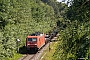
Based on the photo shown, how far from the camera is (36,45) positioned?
128 ft

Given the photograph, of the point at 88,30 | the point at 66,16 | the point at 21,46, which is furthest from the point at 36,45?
the point at 88,30

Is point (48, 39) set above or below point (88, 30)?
below

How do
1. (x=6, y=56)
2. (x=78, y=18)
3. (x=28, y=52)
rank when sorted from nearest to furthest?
(x=78, y=18) < (x=6, y=56) < (x=28, y=52)

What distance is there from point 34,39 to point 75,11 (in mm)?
32857

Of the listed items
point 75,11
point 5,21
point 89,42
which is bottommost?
point 5,21

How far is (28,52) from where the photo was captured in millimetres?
41062

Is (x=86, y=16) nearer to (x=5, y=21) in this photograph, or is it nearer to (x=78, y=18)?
(x=78, y=18)

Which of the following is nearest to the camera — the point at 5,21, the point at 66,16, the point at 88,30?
the point at 88,30

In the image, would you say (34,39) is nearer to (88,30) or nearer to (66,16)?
(66,16)

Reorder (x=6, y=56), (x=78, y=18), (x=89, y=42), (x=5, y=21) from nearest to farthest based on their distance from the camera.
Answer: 1. (x=89, y=42)
2. (x=78, y=18)
3. (x=6, y=56)
4. (x=5, y=21)

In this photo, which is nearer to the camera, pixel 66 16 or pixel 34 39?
pixel 66 16

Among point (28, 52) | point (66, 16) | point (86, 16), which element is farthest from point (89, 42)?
point (28, 52)

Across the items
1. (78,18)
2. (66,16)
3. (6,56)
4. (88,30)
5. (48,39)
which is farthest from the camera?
(48,39)

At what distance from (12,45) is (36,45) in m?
6.12
